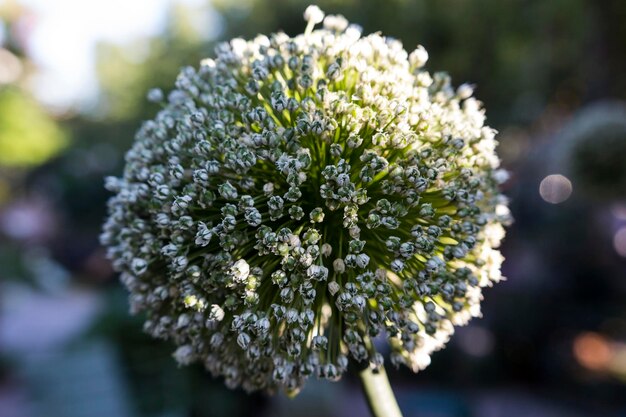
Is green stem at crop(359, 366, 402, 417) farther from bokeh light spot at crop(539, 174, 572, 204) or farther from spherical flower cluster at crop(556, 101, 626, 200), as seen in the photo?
bokeh light spot at crop(539, 174, 572, 204)

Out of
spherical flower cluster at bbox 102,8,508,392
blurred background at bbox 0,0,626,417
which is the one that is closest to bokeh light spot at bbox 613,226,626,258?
blurred background at bbox 0,0,626,417

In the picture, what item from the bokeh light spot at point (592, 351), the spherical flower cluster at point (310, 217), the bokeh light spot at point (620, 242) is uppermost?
the bokeh light spot at point (620, 242)

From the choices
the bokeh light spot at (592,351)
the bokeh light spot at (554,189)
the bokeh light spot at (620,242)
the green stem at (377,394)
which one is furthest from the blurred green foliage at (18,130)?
the bokeh light spot at (620,242)

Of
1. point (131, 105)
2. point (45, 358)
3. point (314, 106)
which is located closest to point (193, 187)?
point (314, 106)

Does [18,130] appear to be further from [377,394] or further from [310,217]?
[377,394]

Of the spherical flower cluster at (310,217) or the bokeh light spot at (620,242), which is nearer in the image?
the spherical flower cluster at (310,217)

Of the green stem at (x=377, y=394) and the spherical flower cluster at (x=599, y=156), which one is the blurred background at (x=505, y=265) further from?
the green stem at (x=377, y=394)

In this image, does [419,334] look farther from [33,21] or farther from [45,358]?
[33,21]
